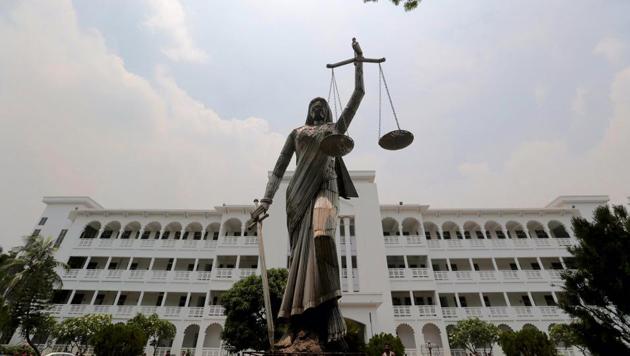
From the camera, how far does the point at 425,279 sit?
82.9 ft

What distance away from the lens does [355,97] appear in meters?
4.47

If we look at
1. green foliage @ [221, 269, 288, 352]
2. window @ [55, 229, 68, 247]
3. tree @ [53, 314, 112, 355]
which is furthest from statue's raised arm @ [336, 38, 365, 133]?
window @ [55, 229, 68, 247]

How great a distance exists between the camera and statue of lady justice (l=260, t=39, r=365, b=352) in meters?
3.60

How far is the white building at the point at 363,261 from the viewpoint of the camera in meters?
24.4

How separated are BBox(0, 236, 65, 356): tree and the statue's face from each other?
78.1 ft

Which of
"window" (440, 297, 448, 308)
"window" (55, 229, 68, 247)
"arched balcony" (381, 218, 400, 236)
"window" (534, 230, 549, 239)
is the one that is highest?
"arched balcony" (381, 218, 400, 236)

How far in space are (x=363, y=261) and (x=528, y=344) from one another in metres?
12.6

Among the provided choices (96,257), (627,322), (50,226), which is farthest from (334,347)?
(50,226)

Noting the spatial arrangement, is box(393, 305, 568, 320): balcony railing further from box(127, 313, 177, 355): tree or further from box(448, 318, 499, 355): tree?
box(127, 313, 177, 355): tree

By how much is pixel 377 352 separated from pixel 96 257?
26687mm

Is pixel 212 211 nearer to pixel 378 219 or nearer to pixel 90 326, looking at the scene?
pixel 90 326

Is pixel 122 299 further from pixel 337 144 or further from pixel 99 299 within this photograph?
pixel 337 144

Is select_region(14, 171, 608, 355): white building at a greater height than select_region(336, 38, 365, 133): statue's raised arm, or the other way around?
select_region(14, 171, 608, 355): white building

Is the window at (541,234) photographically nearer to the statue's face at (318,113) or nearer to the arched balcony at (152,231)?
the statue's face at (318,113)
